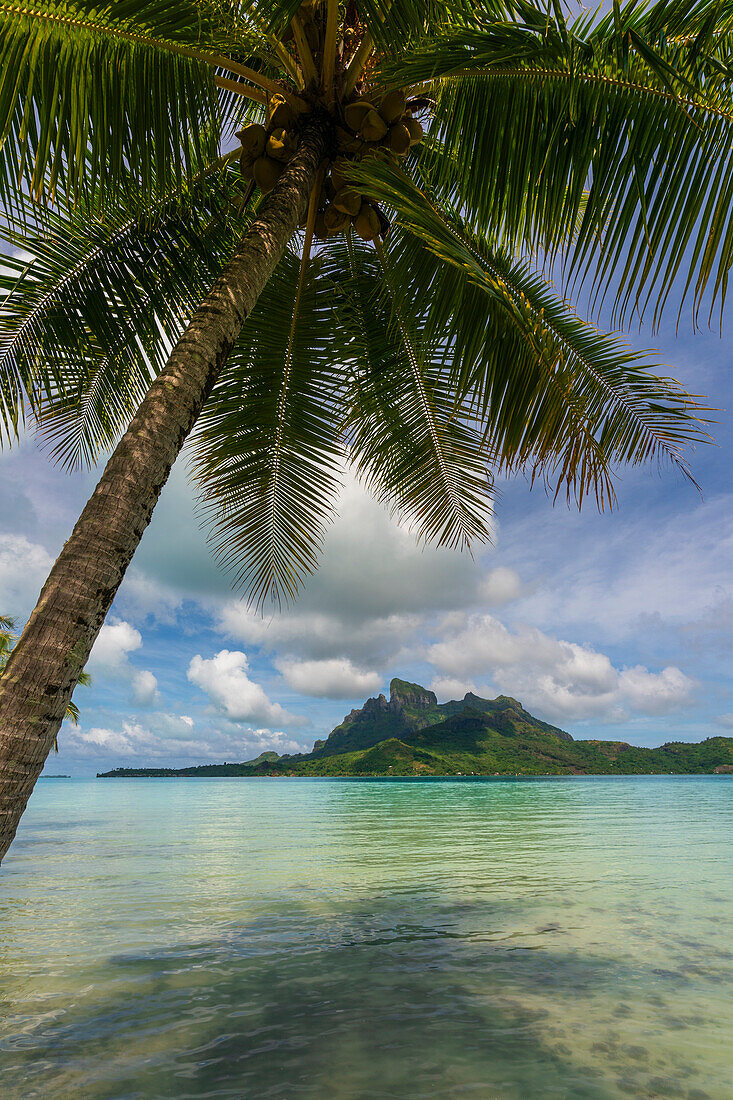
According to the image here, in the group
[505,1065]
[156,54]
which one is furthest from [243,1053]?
[156,54]

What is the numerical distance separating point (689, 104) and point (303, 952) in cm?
675

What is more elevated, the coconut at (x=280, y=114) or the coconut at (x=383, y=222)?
the coconut at (x=280, y=114)

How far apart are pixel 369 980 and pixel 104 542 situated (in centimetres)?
435

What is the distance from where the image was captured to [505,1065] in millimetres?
3629

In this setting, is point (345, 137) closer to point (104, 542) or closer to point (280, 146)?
point (280, 146)

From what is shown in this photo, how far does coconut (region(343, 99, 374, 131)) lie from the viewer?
15.1 ft

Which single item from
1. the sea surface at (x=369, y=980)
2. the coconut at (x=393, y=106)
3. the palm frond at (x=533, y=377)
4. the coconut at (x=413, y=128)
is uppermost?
the coconut at (x=413, y=128)

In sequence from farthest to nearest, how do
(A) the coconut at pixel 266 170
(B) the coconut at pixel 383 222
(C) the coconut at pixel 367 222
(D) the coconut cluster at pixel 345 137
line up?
(B) the coconut at pixel 383 222
(C) the coconut at pixel 367 222
(A) the coconut at pixel 266 170
(D) the coconut cluster at pixel 345 137

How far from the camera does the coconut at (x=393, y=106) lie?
14.8 feet

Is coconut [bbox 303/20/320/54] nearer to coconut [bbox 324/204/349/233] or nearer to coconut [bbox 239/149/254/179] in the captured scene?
coconut [bbox 239/149/254/179]

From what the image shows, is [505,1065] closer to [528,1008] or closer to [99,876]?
[528,1008]

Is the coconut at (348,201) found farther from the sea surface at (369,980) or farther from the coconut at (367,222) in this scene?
the sea surface at (369,980)

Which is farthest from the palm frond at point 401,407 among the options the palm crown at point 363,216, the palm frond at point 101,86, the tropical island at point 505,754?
the tropical island at point 505,754

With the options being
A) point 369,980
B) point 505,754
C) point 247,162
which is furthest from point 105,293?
point 505,754
